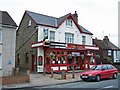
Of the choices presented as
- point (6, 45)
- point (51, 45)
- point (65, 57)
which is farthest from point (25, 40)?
point (6, 45)

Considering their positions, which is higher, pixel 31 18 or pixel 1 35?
pixel 31 18

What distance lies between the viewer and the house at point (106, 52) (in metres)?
42.7

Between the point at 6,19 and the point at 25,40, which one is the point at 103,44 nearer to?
the point at 25,40

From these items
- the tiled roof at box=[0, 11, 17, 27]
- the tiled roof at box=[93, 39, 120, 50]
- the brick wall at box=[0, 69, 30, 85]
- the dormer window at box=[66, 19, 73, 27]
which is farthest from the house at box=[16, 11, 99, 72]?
the tiled roof at box=[93, 39, 120, 50]

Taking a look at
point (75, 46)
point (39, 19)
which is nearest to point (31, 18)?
point (39, 19)

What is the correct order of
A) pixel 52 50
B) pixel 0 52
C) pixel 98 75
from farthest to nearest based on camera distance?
pixel 52 50
pixel 0 52
pixel 98 75

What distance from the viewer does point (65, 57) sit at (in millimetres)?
29109

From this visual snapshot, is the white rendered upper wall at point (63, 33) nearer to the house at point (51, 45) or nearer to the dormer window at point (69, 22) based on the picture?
the house at point (51, 45)

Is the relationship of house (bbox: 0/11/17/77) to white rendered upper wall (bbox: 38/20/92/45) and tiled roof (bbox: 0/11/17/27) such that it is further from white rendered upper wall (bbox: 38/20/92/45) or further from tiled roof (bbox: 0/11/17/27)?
white rendered upper wall (bbox: 38/20/92/45)

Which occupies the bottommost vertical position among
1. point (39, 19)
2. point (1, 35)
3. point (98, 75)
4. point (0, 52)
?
point (98, 75)

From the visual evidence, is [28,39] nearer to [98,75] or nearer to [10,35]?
[10,35]

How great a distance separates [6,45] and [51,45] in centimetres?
592

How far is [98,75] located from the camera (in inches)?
768

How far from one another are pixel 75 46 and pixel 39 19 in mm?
6458
